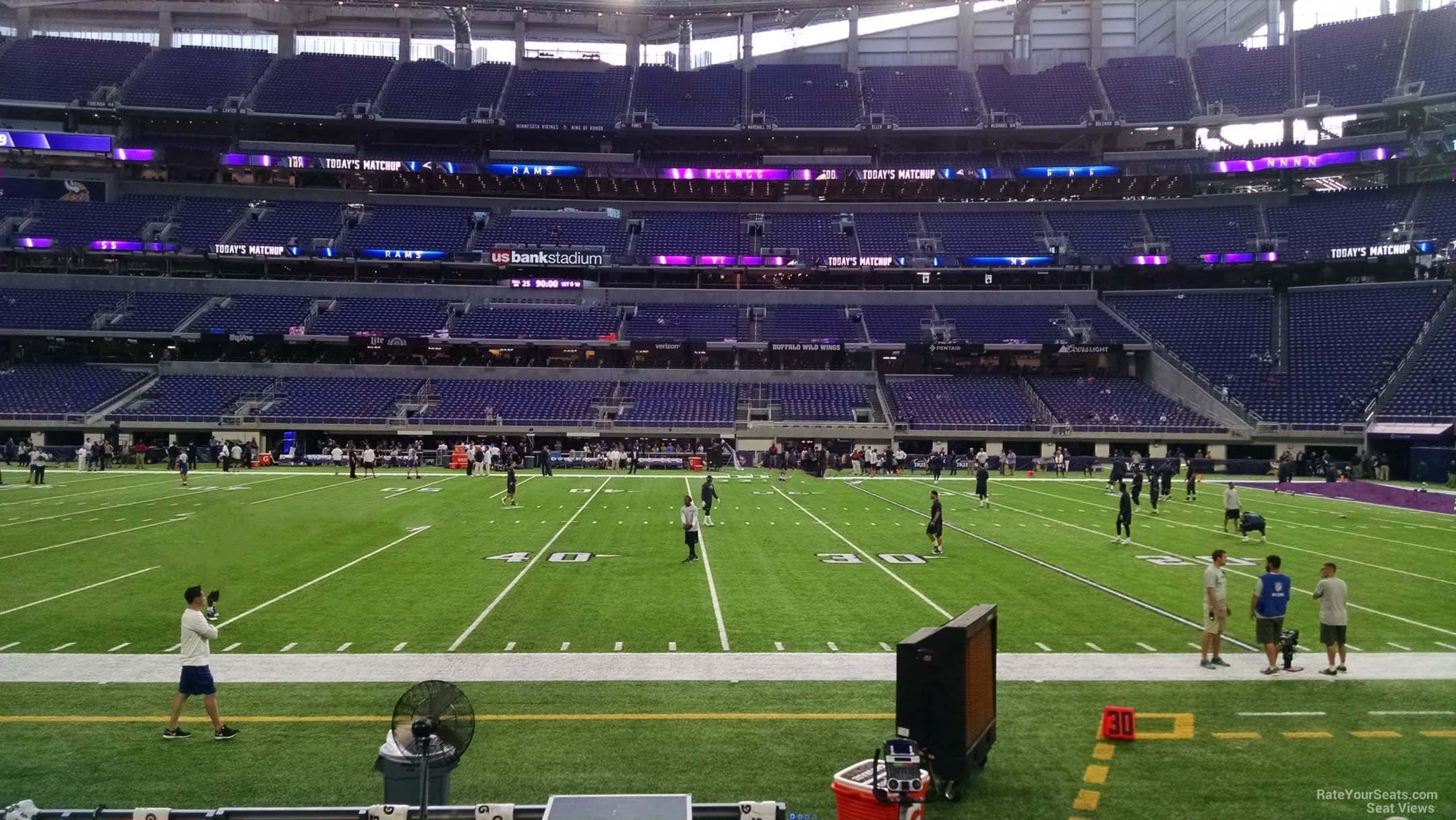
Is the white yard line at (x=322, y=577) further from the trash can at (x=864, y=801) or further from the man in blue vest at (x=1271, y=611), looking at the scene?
the man in blue vest at (x=1271, y=611)

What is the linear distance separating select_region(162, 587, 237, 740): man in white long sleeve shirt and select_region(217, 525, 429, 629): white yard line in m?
4.97

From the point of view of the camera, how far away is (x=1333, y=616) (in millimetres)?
11734

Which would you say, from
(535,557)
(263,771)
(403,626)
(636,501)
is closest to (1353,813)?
(263,771)

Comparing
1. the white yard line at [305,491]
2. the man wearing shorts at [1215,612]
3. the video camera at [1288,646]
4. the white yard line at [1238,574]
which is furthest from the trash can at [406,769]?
the white yard line at [305,491]

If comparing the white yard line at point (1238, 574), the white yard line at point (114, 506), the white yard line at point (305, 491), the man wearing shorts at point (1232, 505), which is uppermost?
the man wearing shorts at point (1232, 505)

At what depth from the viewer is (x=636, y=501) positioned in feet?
110

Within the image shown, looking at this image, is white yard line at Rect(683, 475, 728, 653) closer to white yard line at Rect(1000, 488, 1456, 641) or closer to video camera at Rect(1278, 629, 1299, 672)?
white yard line at Rect(1000, 488, 1456, 641)

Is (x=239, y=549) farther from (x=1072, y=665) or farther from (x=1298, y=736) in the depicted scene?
(x=1298, y=736)

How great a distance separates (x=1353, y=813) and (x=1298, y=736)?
77.3 inches

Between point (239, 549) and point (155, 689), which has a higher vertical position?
point (239, 549)

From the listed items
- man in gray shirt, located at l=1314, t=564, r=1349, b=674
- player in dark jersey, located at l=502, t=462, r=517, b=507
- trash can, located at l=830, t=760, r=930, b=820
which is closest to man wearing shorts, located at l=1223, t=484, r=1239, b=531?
man in gray shirt, located at l=1314, t=564, r=1349, b=674

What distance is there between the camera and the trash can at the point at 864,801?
260 inches

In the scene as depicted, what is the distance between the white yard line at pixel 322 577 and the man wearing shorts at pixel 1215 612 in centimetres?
1352

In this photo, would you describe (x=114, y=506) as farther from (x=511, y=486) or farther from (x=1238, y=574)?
(x=1238, y=574)
